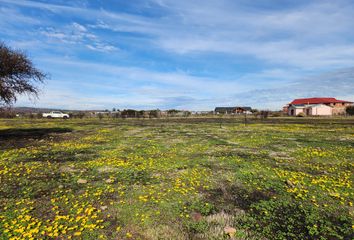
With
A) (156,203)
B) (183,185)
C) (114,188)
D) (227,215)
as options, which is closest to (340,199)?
(227,215)

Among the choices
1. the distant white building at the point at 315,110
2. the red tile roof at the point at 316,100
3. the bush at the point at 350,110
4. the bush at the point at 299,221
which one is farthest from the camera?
the red tile roof at the point at 316,100

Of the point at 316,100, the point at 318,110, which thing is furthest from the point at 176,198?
the point at 316,100

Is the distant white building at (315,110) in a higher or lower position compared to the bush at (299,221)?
higher

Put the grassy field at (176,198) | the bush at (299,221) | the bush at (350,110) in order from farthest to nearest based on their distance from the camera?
the bush at (350,110) < the grassy field at (176,198) < the bush at (299,221)

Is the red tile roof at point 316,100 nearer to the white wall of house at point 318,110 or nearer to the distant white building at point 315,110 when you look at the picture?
the distant white building at point 315,110

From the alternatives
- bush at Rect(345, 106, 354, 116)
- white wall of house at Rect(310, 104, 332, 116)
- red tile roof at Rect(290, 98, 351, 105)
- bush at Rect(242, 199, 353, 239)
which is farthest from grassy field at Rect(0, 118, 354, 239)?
red tile roof at Rect(290, 98, 351, 105)

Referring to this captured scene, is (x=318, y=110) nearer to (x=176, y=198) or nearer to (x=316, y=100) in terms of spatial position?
(x=316, y=100)

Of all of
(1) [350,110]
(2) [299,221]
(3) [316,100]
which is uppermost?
(3) [316,100]

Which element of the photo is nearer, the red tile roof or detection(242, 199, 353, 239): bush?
detection(242, 199, 353, 239): bush

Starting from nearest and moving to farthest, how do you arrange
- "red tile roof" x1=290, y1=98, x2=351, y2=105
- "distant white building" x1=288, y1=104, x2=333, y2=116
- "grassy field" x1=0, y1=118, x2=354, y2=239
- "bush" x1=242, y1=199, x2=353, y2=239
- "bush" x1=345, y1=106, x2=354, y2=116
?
1. "bush" x1=242, y1=199, x2=353, y2=239
2. "grassy field" x1=0, y1=118, x2=354, y2=239
3. "bush" x1=345, y1=106, x2=354, y2=116
4. "distant white building" x1=288, y1=104, x2=333, y2=116
5. "red tile roof" x1=290, y1=98, x2=351, y2=105

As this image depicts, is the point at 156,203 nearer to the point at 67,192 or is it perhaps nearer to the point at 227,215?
the point at 227,215

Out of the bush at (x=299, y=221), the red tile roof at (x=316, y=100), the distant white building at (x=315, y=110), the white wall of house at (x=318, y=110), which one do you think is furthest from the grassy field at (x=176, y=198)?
the red tile roof at (x=316, y=100)

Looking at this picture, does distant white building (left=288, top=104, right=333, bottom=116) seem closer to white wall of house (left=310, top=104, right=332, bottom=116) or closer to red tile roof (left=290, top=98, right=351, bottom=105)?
white wall of house (left=310, top=104, right=332, bottom=116)

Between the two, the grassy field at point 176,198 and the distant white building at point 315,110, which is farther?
the distant white building at point 315,110
